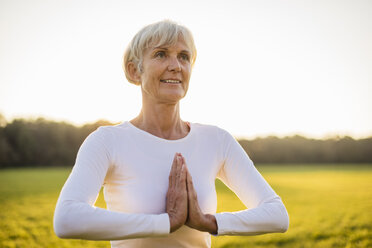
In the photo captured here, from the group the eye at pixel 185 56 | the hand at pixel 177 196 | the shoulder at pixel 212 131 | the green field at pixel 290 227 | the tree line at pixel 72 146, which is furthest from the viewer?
the tree line at pixel 72 146

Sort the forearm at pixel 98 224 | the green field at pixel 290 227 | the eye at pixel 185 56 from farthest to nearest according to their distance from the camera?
1. the green field at pixel 290 227
2. the eye at pixel 185 56
3. the forearm at pixel 98 224

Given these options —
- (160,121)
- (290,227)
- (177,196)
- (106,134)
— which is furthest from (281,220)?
(290,227)

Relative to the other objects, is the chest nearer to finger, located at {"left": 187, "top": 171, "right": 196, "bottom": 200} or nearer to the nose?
finger, located at {"left": 187, "top": 171, "right": 196, "bottom": 200}

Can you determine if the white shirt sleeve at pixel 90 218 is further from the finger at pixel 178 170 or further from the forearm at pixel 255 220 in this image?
the forearm at pixel 255 220

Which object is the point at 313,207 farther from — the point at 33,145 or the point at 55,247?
the point at 33,145

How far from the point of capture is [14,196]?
18.6 meters

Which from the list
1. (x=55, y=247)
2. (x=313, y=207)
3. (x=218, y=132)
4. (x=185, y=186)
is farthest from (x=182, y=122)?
(x=313, y=207)

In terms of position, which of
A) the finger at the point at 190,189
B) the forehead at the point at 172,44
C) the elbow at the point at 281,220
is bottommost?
the elbow at the point at 281,220

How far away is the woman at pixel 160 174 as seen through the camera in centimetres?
189

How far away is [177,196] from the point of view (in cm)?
201

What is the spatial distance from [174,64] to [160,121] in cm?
44

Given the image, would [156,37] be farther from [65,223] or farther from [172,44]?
[65,223]

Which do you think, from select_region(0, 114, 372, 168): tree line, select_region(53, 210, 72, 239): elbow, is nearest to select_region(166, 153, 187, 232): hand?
select_region(53, 210, 72, 239): elbow

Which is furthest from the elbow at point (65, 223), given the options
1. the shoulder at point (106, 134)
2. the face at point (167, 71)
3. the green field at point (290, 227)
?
the green field at point (290, 227)
